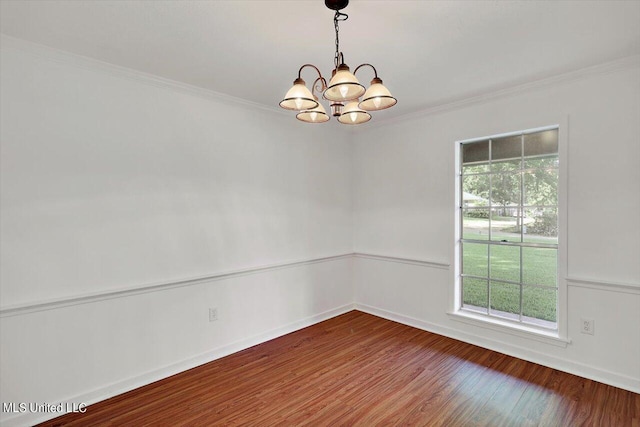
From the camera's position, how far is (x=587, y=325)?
8.80 feet

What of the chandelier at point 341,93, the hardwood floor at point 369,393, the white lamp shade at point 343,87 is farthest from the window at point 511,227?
the white lamp shade at point 343,87

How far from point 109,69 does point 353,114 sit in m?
1.97

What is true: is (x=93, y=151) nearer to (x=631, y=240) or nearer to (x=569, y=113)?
(x=569, y=113)

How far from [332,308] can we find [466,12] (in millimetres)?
3479

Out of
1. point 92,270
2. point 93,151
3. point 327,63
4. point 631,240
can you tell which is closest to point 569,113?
point 631,240

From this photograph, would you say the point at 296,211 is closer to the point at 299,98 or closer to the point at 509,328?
the point at 299,98

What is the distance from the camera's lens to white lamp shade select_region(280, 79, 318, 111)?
1.69 m

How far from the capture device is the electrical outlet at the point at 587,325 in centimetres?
266

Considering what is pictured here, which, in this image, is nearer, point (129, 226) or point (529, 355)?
point (129, 226)

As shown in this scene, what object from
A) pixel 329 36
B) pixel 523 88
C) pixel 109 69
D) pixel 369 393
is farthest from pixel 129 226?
pixel 523 88

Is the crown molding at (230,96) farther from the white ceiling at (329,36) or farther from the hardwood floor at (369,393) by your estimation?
the hardwood floor at (369,393)

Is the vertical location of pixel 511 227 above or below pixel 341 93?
below

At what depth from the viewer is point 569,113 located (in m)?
2.75

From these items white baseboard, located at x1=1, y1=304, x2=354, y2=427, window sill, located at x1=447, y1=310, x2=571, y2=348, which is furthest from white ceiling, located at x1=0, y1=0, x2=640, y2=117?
white baseboard, located at x1=1, y1=304, x2=354, y2=427
